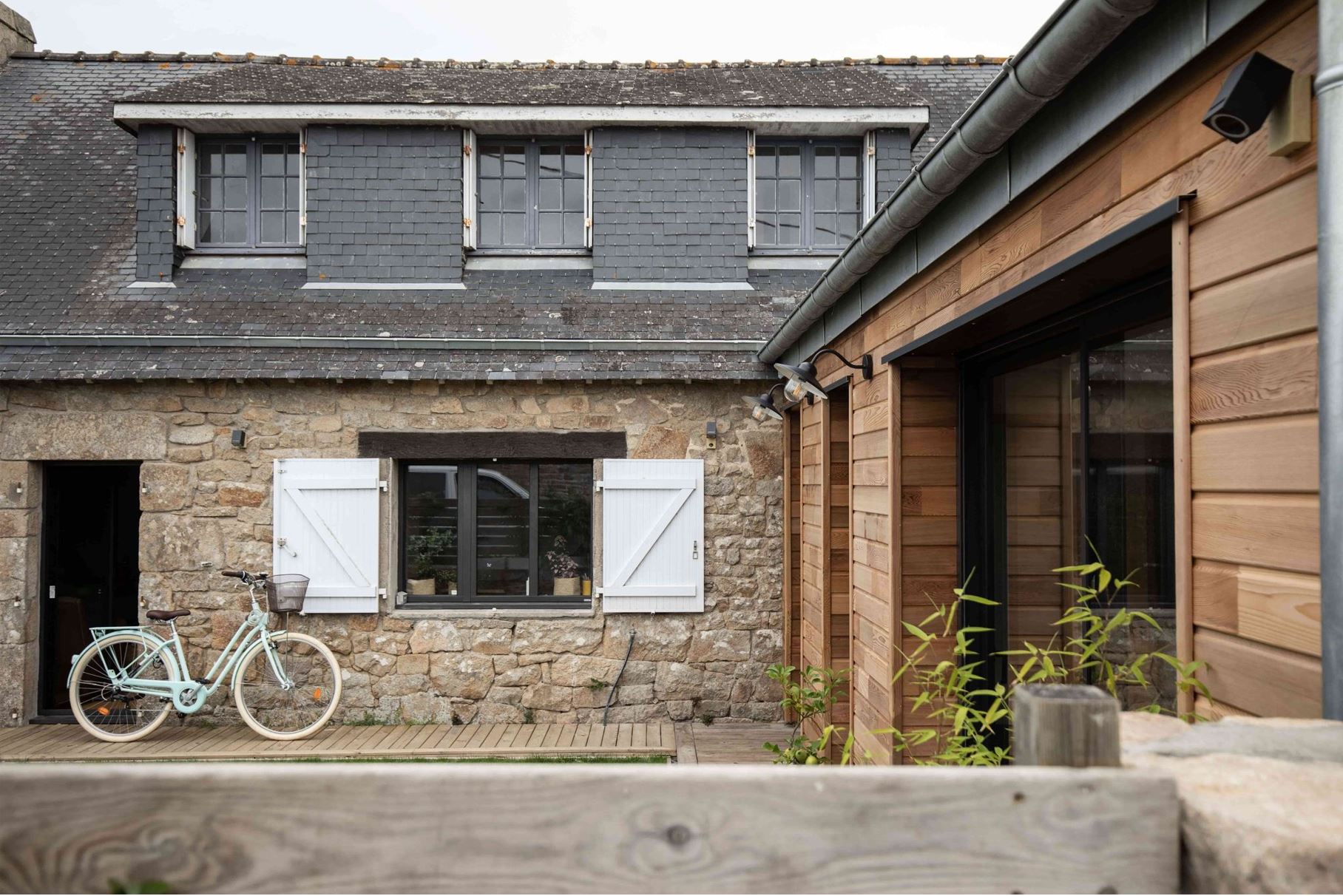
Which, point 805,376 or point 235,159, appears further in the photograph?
point 235,159

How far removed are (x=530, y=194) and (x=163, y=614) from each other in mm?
4495

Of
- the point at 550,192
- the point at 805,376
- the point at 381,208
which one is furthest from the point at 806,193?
the point at 805,376

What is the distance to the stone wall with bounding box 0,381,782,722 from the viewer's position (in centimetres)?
734

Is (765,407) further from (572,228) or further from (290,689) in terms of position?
(290,689)

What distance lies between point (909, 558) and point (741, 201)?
5.32m

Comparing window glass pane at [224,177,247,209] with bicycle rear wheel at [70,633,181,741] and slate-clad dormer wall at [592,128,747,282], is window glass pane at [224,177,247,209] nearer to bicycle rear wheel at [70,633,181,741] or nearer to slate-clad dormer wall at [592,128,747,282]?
slate-clad dormer wall at [592,128,747,282]

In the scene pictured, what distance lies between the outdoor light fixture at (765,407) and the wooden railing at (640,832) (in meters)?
5.40

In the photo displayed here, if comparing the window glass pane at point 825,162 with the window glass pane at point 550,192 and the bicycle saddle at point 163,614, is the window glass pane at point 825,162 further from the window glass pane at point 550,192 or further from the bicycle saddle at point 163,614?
the bicycle saddle at point 163,614

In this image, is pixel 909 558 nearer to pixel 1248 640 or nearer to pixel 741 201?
pixel 1248 640

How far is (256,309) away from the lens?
26.1 ft

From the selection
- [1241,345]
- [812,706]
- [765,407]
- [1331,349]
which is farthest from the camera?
[765,407]

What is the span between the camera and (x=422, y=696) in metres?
7.35

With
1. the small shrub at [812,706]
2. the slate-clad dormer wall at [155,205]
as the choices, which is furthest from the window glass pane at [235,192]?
the small shrub at [812,706]

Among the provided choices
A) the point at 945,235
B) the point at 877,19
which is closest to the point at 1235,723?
the point at 945,235
